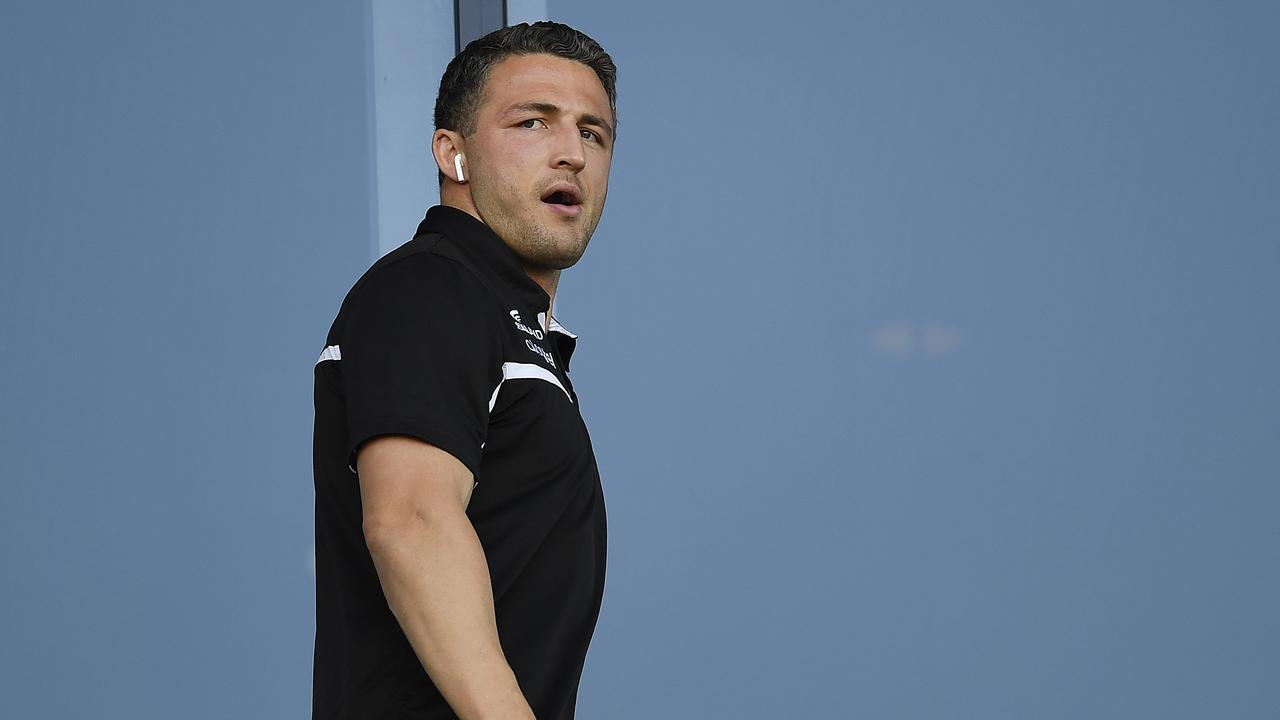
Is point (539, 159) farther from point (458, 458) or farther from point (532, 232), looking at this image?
point (458, 458)

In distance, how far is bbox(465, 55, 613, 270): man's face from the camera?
1.09 m

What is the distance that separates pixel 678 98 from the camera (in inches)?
85.6

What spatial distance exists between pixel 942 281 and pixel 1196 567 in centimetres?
65

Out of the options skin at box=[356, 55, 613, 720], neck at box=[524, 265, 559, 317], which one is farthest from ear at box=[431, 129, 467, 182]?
A: skin at box=[356, 55, 613, 720]

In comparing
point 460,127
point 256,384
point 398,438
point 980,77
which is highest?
point 980,77

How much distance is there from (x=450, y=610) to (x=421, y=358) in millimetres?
173

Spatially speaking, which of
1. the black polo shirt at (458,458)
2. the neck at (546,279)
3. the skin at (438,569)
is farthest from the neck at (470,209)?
the skin at (438,569)

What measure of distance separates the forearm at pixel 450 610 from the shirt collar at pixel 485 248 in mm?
305

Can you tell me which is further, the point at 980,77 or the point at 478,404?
the point at 980,77

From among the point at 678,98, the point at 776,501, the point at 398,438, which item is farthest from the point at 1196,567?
the point at 398,438

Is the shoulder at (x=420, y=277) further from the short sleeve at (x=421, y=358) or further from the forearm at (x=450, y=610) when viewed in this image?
the forearm at (x=450, y=610)

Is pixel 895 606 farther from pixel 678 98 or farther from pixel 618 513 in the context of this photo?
pixel 678 98

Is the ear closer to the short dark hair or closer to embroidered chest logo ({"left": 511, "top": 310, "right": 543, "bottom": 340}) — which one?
the short dark hair

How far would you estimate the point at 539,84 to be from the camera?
3.73 ft
